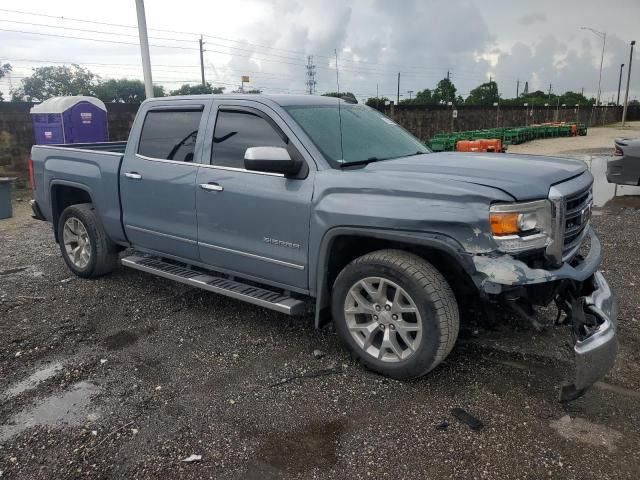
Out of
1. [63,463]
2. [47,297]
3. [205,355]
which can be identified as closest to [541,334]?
[205,355]

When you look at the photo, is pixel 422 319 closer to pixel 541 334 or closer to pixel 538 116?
pixel 541 334

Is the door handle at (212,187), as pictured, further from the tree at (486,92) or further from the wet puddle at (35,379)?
the tree at (486,92)

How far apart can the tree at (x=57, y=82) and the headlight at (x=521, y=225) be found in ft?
193

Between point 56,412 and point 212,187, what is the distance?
75.6 inches

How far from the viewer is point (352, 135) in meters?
4.26

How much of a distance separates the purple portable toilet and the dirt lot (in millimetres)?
7531

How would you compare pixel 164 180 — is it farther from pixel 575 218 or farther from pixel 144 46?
pixel 144 46

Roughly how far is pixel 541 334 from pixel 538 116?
45.3 metres

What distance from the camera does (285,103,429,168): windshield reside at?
3967mm

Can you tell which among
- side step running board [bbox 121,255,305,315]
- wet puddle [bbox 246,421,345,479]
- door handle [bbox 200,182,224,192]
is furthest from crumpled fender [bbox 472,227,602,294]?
door handle [bbox 200,182,224,192]

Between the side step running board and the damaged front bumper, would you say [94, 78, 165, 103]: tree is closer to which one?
the side step running board

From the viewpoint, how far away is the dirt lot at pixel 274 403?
111 inches

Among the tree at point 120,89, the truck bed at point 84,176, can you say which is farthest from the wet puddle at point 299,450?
the tree at point 120,89

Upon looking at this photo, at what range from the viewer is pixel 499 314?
14.8 ft
